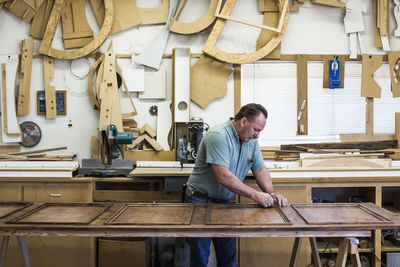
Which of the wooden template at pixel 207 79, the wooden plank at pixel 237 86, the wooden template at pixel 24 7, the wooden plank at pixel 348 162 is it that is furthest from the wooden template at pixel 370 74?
the wooden template at pixel 24 7

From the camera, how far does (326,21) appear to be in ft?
11.5

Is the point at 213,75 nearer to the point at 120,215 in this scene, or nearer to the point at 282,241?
the point at 282,241

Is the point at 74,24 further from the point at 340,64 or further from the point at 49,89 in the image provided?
the point at 340,64

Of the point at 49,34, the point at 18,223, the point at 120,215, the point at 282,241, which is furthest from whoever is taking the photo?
the point at 49,34

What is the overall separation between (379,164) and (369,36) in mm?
1412

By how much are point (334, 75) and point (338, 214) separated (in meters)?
1.92

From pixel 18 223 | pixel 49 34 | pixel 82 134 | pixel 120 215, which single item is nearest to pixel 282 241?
pixel 120 215

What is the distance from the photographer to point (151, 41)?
11.4 ft

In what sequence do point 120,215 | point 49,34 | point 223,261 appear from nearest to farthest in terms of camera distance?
1. point 120,215
2. point 223,261
3. point 49,34

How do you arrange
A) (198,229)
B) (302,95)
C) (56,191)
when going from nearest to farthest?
(198,229)
(56,191)
(302,95)

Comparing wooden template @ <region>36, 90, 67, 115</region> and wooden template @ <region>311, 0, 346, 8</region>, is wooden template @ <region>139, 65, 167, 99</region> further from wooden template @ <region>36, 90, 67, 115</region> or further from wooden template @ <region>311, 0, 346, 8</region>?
wooden template @ <region>311, 0, 346, 8</region>

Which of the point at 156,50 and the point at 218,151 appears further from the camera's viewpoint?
the point at 156,50

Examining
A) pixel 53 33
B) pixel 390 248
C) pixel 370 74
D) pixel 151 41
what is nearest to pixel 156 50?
pixel 151 41

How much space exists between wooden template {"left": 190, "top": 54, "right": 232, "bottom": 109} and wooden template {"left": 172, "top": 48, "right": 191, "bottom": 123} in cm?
11
